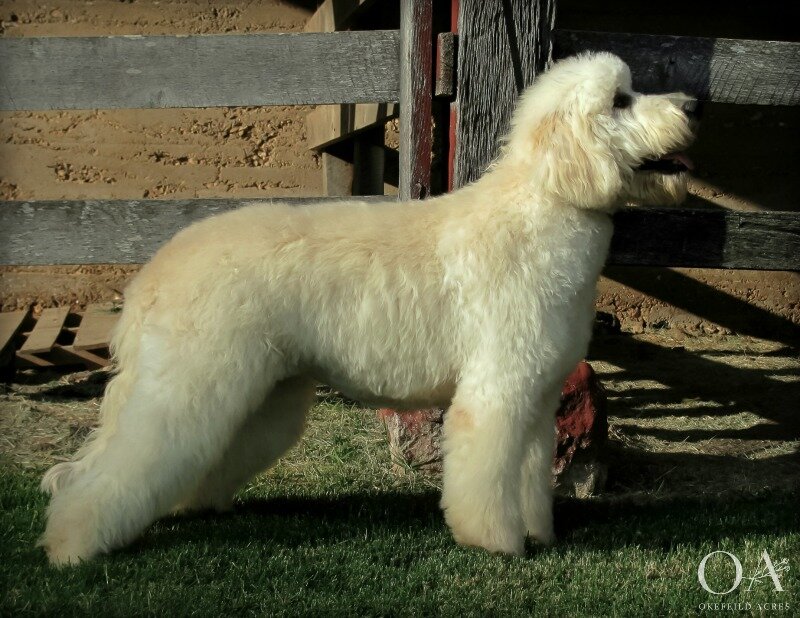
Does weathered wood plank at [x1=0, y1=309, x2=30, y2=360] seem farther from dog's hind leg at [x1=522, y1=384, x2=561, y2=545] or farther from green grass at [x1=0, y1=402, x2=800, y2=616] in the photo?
dog's hind leg at [x1=522, y1=384, x2=561, y2=545]

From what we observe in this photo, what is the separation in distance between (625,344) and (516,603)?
5061mm

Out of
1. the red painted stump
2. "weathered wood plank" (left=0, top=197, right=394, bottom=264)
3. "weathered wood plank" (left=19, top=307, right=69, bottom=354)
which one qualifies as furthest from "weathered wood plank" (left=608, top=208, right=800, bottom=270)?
"weathered wood plank" (left=19, top=307, right=69, bottom=354)

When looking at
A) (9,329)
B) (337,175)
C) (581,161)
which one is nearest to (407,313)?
(581,161)

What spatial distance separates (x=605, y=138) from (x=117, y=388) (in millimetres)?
2359

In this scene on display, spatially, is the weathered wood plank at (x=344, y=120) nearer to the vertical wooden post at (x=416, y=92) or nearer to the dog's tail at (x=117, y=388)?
the vertical wooden post at (x=416, y=92)

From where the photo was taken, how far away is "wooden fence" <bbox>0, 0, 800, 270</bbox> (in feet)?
17.2

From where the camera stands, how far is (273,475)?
5.61 m

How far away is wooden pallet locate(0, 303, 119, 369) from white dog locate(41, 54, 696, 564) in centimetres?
330

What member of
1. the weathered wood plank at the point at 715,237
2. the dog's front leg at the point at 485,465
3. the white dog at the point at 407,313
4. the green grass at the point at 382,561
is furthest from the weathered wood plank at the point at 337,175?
the dog's front leg at the point at 485,465

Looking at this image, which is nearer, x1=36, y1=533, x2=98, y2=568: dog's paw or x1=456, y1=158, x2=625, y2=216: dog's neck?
x1=36, y1=533, x2=98, y2=568: dog's paw

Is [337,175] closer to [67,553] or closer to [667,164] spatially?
[667,164]

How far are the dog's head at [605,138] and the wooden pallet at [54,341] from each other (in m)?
4.27

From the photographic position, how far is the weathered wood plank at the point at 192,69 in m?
5.23

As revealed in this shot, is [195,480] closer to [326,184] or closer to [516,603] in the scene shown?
[516,603]
